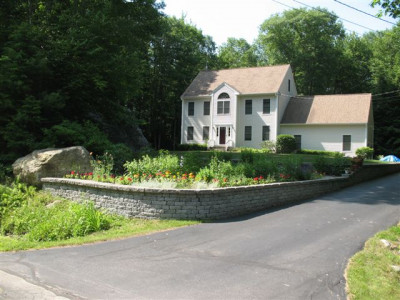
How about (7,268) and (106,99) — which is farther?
(106,99)

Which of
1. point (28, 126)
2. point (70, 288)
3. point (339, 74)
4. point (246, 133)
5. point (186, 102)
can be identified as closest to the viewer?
point (70, 288)

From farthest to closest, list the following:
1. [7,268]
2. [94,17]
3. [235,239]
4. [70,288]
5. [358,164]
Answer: [358,164] → [94,17] → [235,239] → [7,268] → [70,288]

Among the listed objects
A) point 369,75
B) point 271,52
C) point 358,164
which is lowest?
point 358,164

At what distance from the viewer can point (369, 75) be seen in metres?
47.0

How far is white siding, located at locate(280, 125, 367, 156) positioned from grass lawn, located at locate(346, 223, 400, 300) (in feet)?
79.5

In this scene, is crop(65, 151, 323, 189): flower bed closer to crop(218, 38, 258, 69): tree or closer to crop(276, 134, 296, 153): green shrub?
crop(276, 134, 296, 153): green shrub

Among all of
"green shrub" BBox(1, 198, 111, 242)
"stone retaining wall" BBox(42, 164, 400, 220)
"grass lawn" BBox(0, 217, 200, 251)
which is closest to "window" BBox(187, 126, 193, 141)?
"stone retaining wall" BBox(42, 164, 400, 220)

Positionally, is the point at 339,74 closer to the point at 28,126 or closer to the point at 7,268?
the point at 28,126

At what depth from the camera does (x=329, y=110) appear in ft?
102

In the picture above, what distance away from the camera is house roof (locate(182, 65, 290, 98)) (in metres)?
32.2

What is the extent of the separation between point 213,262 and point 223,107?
28.3 metres

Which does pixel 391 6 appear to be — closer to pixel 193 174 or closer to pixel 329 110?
pixel 193 174

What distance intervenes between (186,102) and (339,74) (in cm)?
2374

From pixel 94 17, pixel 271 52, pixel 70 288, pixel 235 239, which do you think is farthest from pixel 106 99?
pixel 271 52
